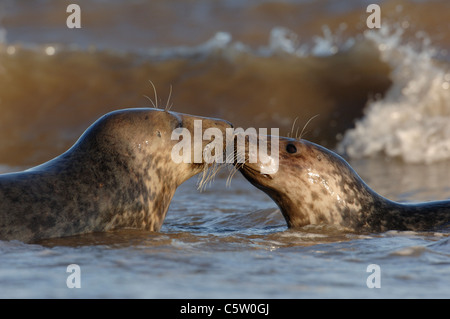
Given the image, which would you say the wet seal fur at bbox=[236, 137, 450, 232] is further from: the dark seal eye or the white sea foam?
the white sea foam

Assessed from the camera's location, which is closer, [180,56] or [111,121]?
[111,121]

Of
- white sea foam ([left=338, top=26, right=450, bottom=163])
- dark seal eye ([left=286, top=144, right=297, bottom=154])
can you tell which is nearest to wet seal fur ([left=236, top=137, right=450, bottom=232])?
dark seal eye ([left=286, top=144, right=297, bottom=154])

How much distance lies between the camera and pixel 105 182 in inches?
202

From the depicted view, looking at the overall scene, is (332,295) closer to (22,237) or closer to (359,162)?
(22,237)

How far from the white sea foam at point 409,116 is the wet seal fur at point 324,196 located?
15.6 feet

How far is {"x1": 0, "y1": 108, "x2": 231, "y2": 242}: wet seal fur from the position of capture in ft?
15.8

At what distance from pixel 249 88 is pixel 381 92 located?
228cm

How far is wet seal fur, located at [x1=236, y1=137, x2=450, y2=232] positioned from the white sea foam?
4.76m

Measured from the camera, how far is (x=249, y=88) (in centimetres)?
1350

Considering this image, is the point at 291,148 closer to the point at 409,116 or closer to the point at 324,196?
the point at 324,196

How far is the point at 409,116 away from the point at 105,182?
748 centimetres

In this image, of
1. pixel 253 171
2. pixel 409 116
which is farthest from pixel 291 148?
pixel 409 116

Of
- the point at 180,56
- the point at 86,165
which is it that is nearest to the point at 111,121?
the point at 86,165

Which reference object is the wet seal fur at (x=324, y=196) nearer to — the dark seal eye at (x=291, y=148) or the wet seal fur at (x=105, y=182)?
the dark seal eye at (x=291, y=148)
